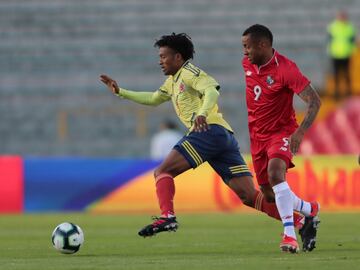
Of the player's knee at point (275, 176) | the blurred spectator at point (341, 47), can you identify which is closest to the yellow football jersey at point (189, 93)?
the player's knee at point (275, 176)

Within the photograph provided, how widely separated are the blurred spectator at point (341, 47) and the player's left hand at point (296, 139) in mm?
14957

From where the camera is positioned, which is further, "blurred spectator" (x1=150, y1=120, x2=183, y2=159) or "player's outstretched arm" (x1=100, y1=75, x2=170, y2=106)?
"blurred spectator" (x1=150, y1=120, x2=183, y2=159)

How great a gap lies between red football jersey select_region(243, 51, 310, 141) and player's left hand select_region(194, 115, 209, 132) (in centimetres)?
72

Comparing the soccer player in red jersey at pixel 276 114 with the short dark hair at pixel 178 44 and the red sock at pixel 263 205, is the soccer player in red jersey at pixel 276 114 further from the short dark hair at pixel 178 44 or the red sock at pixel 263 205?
the short dark hair at pixel 178 44

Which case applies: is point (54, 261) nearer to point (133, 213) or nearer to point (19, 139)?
point (133, 213)

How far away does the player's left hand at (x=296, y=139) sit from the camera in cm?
937

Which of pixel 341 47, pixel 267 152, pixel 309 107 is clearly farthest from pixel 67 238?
pixel 341 47

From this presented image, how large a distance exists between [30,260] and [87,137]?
15.3m

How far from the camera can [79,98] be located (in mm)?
25328

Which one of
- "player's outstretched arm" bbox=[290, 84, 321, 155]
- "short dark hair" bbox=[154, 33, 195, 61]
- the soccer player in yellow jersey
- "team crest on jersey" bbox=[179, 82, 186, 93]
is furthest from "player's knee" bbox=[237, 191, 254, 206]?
"short dark hair" bbox=[154, 33, 195, 61]

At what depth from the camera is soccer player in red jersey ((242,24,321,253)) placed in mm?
9680

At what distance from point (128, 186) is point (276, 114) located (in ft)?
29.9

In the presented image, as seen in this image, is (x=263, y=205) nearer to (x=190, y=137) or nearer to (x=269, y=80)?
(x=190, y=137)

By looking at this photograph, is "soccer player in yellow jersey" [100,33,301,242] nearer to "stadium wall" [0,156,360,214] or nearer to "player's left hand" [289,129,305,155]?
"player's left hand" [289,129,305,155]
